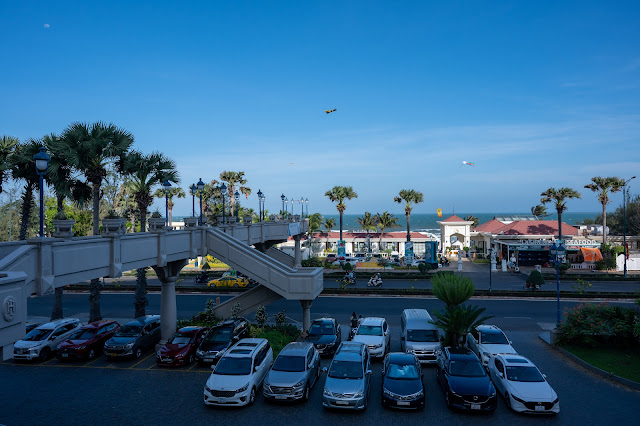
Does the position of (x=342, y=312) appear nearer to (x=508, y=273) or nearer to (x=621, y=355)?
(x=621, y=355)

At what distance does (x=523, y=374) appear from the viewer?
1454 cm

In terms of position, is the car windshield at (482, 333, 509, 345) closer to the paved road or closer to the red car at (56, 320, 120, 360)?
the paved road

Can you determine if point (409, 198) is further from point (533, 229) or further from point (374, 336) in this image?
point (374, 336)

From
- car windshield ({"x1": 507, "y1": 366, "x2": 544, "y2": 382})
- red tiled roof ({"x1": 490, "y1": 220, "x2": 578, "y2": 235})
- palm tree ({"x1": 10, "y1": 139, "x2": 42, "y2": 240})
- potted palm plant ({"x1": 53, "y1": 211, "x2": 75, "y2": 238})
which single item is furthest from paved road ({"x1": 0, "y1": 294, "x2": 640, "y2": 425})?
red tiled roof ({"x1": 490, "y1": 220, "x2": 578, "y2": 235})

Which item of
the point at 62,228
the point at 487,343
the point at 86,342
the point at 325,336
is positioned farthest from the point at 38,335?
the point at 487,343

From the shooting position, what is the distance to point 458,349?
645 inches

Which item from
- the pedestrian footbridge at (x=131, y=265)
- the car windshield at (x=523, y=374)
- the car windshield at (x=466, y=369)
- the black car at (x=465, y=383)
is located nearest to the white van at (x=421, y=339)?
the black car at (x=465, y=383)

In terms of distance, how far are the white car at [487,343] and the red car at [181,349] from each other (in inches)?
489

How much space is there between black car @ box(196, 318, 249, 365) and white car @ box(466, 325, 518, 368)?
10.7 m

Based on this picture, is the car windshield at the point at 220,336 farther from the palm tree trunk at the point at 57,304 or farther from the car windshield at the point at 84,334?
the palm tree trunk at the point at 57,304

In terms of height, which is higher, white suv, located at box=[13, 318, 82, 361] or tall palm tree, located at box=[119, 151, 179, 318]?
tall palm tree, located at box=[119, 151, 179, 318]

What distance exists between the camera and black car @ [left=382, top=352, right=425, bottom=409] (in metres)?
13.6

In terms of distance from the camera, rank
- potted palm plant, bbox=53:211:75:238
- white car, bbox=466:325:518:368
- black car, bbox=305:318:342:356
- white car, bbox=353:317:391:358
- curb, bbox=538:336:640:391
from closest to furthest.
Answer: potted palm plant, bbox=53:211:75:238 → curb, bbox=538:336:640:391 → white car, bbox=466:325:518:368 → white car, bbox=353:317:391:358 → black car, bbox=305:318:342:356

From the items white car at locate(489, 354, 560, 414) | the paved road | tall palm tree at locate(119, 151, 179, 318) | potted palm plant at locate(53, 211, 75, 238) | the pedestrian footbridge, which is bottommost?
the paved road
